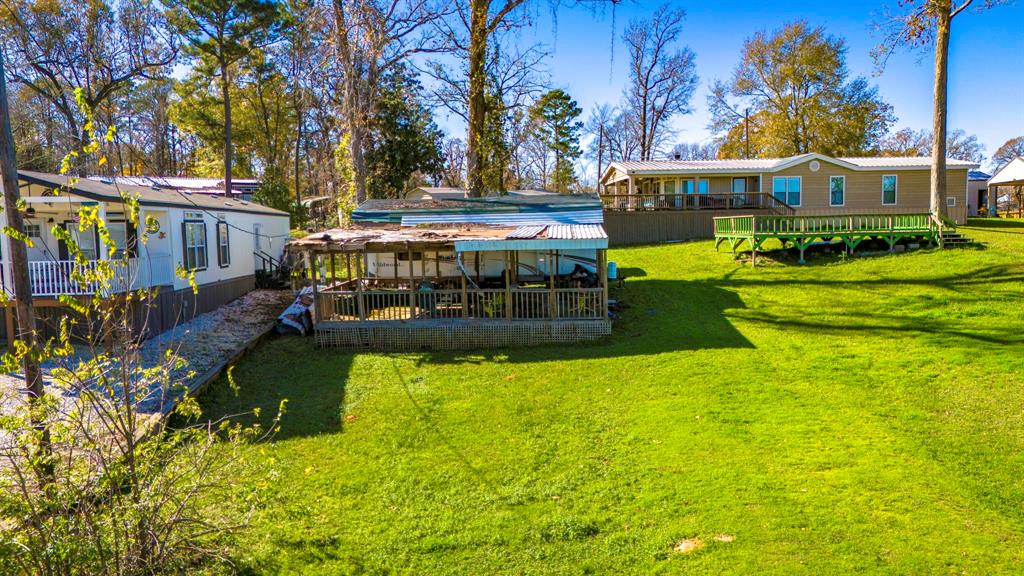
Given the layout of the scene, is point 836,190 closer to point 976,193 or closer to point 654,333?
point 976,193

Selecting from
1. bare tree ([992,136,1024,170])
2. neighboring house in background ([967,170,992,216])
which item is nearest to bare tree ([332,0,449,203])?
neighboring house in background ([967,170,992,216])

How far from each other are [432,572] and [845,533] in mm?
3617

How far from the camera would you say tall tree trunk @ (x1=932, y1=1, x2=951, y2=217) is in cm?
1945

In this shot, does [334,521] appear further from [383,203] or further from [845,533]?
[383,203]

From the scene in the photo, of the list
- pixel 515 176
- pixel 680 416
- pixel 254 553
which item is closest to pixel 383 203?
pixel 680 416

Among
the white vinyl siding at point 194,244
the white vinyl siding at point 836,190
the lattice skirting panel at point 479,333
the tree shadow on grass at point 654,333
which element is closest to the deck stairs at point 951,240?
the tree shadow on grass at point 654,333

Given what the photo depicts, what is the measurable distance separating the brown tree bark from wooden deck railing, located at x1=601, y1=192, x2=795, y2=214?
714 centimetres

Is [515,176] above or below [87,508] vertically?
above

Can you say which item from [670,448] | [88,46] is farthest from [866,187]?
[88,46]

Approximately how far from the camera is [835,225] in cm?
1934

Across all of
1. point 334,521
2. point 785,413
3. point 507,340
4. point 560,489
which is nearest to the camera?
point 334,521

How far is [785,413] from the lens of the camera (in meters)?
8.63

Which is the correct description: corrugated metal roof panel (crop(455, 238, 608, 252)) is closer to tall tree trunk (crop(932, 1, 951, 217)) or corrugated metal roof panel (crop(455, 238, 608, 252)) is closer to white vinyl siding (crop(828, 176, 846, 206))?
tall tree trunk (crop(932, 1, 951, 217))

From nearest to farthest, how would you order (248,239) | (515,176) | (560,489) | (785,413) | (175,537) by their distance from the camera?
1. (175,537)
2. (560,489)
3. (785,413)
4. (248,239)
5. (515,176)
